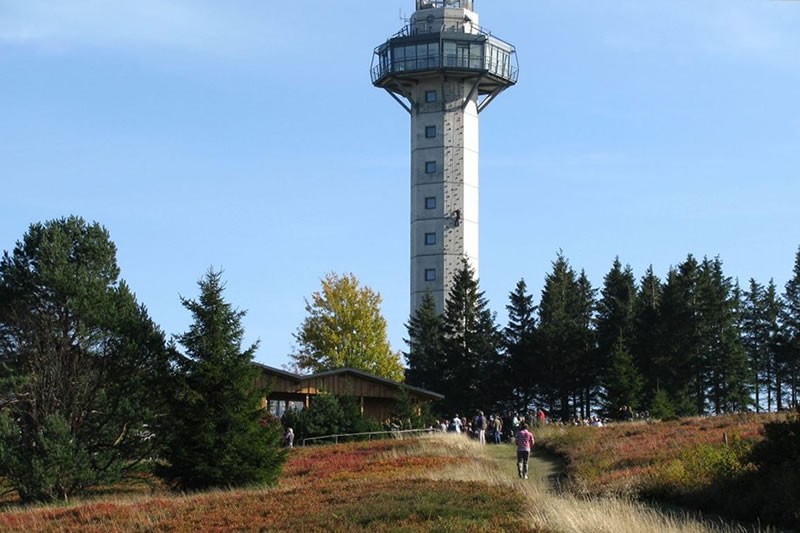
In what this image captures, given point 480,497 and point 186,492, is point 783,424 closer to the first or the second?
point 480,497

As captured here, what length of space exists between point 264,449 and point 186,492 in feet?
7.94

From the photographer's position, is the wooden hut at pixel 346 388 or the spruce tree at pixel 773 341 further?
the spruce tree at pixel 773 341

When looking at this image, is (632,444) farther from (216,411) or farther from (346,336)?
(346,336)

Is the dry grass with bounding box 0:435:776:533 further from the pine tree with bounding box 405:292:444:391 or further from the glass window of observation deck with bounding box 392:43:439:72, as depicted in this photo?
the glass window of observation deck with bounding box 392:43:439:72

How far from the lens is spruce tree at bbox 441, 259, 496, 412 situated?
76.6 m

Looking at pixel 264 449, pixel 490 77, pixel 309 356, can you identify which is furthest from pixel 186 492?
pixel 490 77

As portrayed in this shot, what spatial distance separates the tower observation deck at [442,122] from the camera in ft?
288

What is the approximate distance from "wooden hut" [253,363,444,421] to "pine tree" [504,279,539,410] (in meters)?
11.6

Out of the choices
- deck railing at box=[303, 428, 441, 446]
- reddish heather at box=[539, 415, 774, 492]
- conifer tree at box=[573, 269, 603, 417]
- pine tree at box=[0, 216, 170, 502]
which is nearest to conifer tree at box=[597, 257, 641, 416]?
conifer tree at box=[573, 269, 603, 417]

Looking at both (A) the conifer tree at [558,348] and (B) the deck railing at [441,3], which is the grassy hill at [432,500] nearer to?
(A) the conifer tree at [558,348]

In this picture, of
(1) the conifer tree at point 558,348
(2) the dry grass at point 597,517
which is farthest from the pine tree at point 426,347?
(2) the dry grass at point 597,517

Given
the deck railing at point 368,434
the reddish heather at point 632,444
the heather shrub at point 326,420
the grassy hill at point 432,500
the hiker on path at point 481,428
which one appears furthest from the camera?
the heather shrub at point 326,420

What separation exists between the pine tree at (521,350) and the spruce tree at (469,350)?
98 centimetres

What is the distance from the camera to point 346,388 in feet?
198
